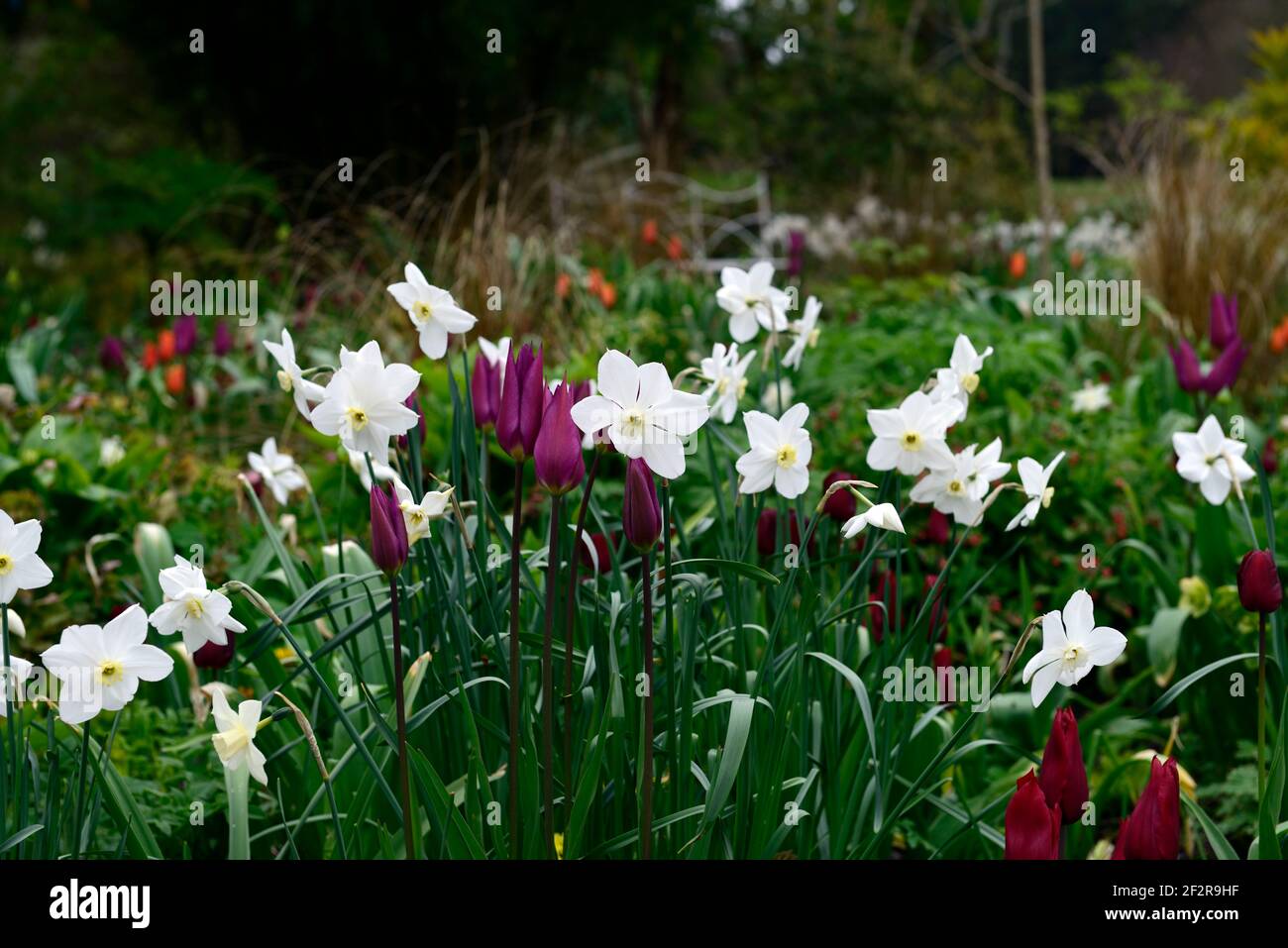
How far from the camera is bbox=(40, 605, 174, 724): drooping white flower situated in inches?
50.9

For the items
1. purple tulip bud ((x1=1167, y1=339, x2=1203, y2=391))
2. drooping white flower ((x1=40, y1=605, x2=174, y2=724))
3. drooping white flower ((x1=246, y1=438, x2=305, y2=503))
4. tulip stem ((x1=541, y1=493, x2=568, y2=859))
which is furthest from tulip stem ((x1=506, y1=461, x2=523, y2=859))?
purple tulip bud ((x1=1167, y1=339, x2=1203, y2=391))

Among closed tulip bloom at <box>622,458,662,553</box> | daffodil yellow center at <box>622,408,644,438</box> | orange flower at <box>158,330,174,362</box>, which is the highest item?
orange flower at <box>158,330,174,362</box>

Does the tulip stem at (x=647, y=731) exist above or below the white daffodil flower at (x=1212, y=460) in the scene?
below

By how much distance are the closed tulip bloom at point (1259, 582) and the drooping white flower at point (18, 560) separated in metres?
1.50

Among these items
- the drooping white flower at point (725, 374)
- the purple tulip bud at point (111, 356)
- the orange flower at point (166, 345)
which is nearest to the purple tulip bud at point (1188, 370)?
the drooping white flower at point (725, 374)

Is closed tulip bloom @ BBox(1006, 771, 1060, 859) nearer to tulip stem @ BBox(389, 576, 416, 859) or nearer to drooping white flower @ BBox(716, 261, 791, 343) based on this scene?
tulip stem @ BBox(389, 576, 416, 859)

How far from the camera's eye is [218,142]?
29.4ft

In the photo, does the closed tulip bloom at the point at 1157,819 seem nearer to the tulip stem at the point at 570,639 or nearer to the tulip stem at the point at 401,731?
the tulip stem at the point at 570,639

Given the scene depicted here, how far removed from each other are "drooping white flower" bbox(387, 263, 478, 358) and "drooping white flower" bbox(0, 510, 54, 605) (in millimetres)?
506

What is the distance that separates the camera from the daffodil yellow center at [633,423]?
128cm

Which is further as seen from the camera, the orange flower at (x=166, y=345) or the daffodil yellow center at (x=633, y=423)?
the orange flower at (x=166, y=345)

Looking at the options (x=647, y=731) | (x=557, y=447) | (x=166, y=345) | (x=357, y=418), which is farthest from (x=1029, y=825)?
(x=166, y=345)

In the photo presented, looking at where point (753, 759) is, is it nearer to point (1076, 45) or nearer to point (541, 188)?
point (541, 188)
